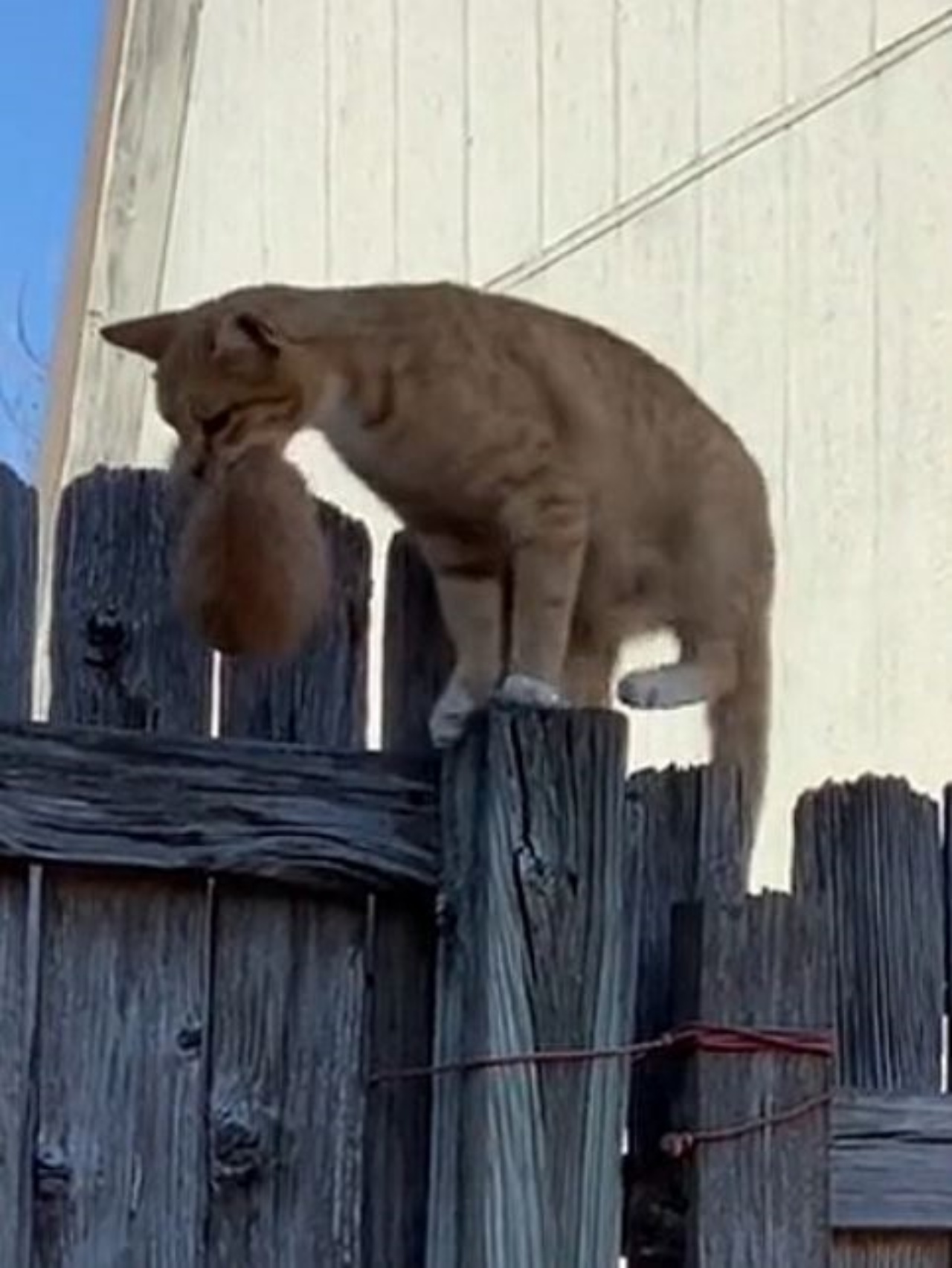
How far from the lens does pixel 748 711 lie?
108 inches

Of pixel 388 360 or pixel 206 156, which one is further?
pixel 206 156

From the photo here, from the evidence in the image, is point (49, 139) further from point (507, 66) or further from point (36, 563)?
point (36, 563)

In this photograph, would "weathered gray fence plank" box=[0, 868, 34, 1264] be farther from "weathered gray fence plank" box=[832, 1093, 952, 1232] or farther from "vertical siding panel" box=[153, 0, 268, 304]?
"vertical siding panel" box=[153, 0, 268, 304]

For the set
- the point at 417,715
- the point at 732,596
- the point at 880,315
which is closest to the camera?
the point at 417,715

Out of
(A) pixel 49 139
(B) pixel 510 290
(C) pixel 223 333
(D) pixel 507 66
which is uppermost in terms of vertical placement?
(A) pixel 49 139

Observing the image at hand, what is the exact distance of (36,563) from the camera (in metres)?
1.87

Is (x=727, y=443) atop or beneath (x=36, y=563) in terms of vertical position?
atop

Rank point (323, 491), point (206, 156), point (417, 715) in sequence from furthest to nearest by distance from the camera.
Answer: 1. point (206, 156)
2. point (323, 491)
3. point (417, 715)

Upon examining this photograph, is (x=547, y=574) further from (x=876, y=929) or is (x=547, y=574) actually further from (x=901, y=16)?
(x=901, y=16)

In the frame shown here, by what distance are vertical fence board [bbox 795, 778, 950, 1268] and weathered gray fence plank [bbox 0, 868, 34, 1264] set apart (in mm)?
644

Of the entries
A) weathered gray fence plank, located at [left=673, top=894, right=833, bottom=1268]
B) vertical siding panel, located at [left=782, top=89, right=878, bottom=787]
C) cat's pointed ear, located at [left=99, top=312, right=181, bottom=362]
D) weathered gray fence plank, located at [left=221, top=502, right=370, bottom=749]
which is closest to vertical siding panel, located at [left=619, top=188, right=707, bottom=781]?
vertical siding panel, located at [left=782, top=89, right=878, bottom=787]

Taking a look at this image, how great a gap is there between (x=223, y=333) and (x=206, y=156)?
3.83m

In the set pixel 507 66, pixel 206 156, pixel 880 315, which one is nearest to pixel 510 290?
pixel 507 66

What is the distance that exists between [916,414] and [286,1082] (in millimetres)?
2059
